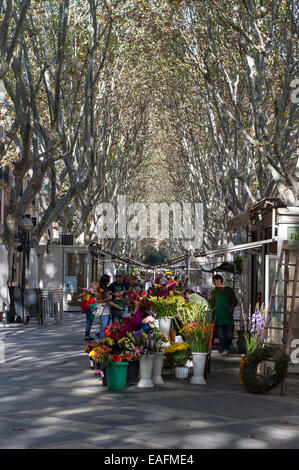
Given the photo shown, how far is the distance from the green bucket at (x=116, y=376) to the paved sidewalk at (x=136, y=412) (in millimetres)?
155

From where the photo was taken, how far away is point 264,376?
11.1 meters

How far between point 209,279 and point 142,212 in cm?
3278

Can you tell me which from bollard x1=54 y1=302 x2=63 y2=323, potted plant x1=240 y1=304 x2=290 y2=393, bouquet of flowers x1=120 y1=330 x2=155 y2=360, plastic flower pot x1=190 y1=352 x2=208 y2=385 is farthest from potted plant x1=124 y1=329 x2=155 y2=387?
bollard x1=54 y1=302 x2=63 y2=323

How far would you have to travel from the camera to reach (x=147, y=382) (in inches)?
453

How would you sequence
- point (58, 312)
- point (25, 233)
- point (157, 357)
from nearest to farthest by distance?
point (157, 357)
point (58, 312)
point (25, 233)

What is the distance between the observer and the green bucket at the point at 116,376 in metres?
11.0

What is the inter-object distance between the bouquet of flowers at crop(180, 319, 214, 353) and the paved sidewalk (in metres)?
0.55

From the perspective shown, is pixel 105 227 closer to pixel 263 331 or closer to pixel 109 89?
pixel 109 89

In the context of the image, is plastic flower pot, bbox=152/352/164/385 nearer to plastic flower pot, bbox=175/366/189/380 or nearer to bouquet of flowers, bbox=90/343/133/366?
plastic flower pot, bbox=175/366/189/380

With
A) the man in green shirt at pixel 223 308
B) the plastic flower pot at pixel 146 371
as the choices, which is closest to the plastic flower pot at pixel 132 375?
the plastic flower pot at pixel 146 371

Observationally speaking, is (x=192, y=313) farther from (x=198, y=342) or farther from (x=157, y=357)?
(x=157, y=357)

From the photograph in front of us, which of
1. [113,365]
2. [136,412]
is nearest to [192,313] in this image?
[113,365]

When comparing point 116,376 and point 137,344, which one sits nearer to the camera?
point 116,376

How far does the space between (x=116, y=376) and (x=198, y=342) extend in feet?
5.87
